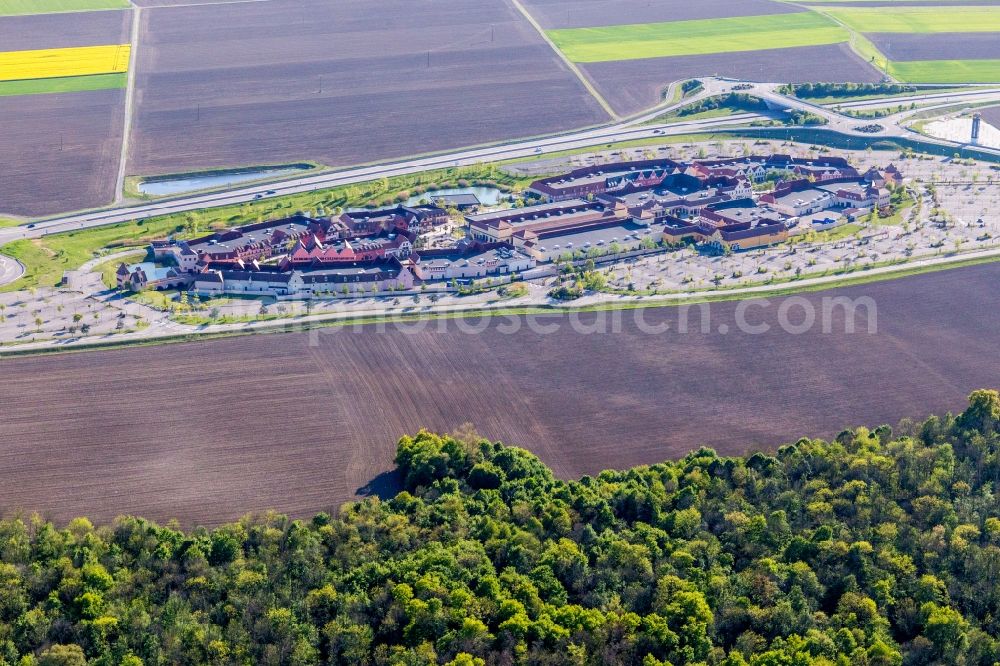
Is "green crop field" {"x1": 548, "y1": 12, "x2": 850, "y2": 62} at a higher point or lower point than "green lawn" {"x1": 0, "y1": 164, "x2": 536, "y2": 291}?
higher

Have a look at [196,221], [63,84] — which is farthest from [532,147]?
[63,84]

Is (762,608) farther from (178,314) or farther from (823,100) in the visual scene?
(823,100)

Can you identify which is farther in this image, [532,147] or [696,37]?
[696,37]

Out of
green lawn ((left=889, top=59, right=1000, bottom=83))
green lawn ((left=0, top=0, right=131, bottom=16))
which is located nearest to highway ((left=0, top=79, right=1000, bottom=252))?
green lawn ((left=889, top=59, right=1000, bottom=83))

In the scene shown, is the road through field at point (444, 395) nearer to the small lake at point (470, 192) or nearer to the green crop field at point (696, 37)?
the small lake at point (470, 192)

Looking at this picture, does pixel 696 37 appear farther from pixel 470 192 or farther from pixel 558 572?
pixel 558 572

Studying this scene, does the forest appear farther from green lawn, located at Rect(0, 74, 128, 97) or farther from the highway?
green lawn, located at Rect(0, 74, 128, 97)

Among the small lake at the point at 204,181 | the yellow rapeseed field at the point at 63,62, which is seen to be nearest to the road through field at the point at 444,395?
the small lake at the point at 204,181
